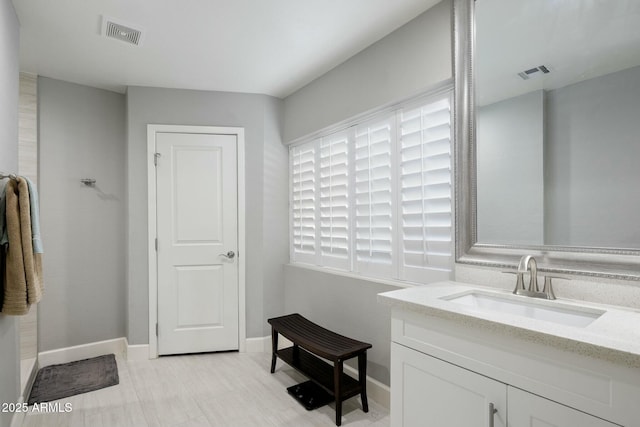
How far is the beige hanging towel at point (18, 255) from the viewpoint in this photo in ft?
5.48

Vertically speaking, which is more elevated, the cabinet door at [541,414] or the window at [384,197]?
the window at [384,197]

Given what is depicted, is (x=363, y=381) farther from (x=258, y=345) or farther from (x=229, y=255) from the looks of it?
(x=229, y=255)

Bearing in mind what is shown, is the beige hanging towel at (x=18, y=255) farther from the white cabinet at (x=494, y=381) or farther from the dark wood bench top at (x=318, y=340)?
the white cabinet at (x=494, y=381)

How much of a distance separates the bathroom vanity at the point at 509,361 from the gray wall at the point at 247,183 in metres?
2.03

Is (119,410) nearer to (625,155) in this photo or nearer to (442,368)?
(442,368)

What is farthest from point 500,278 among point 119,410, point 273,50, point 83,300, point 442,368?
point 83,300

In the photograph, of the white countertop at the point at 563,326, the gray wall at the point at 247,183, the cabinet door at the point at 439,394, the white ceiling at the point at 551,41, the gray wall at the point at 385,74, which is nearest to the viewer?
the white countertop at the point at 563,326

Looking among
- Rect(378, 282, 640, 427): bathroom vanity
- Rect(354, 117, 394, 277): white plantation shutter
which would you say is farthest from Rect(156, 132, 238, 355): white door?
Rect(378, 282, 640, 427): bathroom vanity

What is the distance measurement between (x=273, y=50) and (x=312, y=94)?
2.06 ft

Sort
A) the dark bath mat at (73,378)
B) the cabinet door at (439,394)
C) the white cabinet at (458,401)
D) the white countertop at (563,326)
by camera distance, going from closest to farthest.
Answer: the white countertop at (563,326), the white cabinet at (458,401), the cabinet door at (439,394), the dark bath mat at (73,378)

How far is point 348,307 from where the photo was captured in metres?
2.67

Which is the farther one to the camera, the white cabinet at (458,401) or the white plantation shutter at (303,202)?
the white plantation shutter at (303,202)

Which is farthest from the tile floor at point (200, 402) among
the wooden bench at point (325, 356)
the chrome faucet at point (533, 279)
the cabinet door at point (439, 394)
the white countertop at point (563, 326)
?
the chrome faucet at point (533, 279)

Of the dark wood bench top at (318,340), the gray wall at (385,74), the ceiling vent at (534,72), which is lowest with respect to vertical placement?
the dark wood bench top at (318,340)
